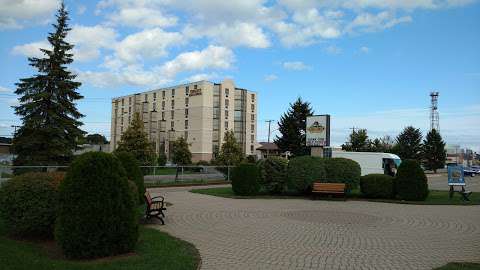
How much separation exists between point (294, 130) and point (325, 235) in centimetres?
3827

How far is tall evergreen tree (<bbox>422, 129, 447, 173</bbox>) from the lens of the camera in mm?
76625

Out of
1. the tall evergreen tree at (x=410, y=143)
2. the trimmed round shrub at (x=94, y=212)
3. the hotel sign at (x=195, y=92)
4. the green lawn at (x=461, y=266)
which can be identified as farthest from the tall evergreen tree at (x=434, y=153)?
the trimmed round shrub at (x=94, y=212)

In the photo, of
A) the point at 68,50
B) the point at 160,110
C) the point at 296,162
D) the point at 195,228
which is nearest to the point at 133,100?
the point at 160,110

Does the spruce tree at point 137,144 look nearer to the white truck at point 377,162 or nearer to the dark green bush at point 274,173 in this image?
the white truck at point 377,162

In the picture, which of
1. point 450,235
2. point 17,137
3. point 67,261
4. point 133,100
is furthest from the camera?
point 133,100

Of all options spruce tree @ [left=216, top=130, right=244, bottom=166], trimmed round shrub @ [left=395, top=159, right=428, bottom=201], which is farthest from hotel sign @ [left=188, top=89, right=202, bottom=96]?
trimmed round shrub @ [left=395, top=159, right=428, bottom=201]

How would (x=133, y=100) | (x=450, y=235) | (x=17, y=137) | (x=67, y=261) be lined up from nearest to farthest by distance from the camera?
(x=67, y=261) → (x=450, y=235) → (x=17, y=137) → (x=133, y=100)

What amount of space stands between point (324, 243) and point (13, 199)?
6573 millimetres

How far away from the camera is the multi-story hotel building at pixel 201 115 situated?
98125 millimetres

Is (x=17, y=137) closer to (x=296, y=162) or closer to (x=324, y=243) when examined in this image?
(x=296, y=162)

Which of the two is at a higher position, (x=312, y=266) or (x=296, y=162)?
(x=296, y=162)

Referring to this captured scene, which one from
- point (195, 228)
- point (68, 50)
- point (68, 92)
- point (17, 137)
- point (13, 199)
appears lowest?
point (195, 228)

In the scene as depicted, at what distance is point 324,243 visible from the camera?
372 inches

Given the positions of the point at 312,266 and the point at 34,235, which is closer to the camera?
the point at 312,266
